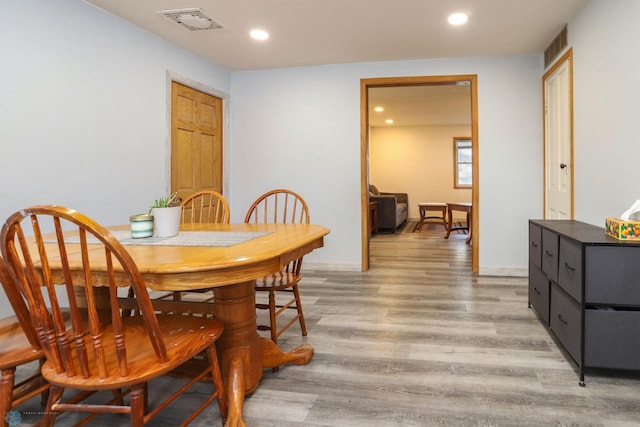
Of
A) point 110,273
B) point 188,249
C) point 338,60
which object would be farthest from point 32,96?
point 338,60

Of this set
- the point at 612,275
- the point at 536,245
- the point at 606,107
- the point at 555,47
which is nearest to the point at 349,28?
the point at 555,47

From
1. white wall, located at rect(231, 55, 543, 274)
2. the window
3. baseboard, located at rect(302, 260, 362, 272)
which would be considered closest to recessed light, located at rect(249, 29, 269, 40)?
white wall, located at rect(231, 55, 543, 274)

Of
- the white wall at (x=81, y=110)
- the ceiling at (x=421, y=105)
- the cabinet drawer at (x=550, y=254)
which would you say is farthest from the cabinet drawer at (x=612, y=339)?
the ceiling at (x=421, y=105)

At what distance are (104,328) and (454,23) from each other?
326cm

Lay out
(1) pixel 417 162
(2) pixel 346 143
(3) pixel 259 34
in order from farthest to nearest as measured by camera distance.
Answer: (1) pixel 417 162, (2) pixel 346 143, (3) pixel 259 34

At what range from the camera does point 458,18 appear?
3.31m

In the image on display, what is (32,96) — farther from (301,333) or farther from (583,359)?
(583,359)

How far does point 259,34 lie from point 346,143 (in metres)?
1.47

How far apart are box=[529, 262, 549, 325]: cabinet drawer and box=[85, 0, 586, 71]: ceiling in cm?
189

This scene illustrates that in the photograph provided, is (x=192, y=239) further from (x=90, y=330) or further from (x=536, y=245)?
(x=536, y=245)

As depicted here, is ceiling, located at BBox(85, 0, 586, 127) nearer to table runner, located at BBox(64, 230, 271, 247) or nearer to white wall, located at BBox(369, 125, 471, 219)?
table runner, located at BBox(64, 230, 271, 247)

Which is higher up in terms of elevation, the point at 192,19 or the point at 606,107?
the point at 192,19

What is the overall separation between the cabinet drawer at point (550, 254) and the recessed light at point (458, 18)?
174cm

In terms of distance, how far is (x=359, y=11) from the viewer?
125 inches
